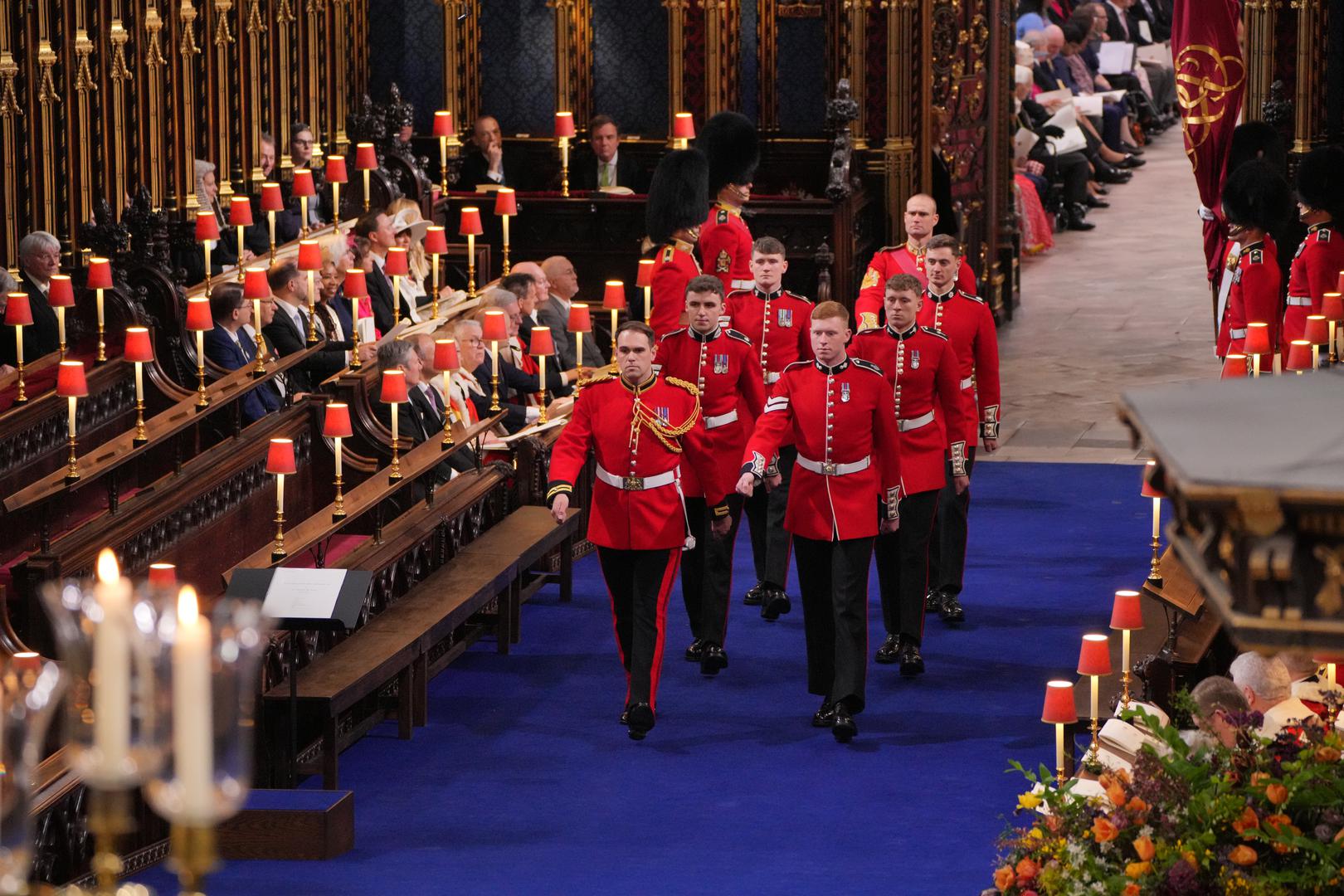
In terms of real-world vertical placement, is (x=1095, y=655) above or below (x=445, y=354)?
below

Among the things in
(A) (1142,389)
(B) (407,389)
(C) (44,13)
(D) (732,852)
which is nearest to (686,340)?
(B) (407,389)

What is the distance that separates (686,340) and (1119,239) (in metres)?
12.6

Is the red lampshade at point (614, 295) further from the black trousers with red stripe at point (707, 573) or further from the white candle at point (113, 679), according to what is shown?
the white candle at point (113, 679)

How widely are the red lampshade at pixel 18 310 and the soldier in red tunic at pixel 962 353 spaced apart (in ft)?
13.0

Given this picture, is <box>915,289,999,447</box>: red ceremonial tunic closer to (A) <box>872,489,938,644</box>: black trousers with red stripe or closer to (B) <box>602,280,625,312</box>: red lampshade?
(A) <box>872,489,938,644</box>: black trousers with red stripe

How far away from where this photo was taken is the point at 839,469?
8.17m

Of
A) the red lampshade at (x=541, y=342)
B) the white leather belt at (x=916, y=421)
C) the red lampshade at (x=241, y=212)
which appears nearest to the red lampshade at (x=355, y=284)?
the red lampshade at (x=541, y=342)

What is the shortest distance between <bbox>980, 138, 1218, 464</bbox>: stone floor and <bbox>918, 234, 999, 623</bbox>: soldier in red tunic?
5.94ft

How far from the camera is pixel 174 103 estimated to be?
13.7m

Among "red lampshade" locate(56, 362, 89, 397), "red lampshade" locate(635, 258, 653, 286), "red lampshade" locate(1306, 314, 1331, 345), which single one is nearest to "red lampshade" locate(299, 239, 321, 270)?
"red lampshade" locate(1306, 314, 1331, 345)

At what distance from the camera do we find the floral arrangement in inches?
184

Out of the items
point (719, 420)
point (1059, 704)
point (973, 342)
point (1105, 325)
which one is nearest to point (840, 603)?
point (719, 420)

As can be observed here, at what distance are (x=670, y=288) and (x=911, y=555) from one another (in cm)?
216

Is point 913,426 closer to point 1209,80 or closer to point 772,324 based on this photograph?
point 772,324
